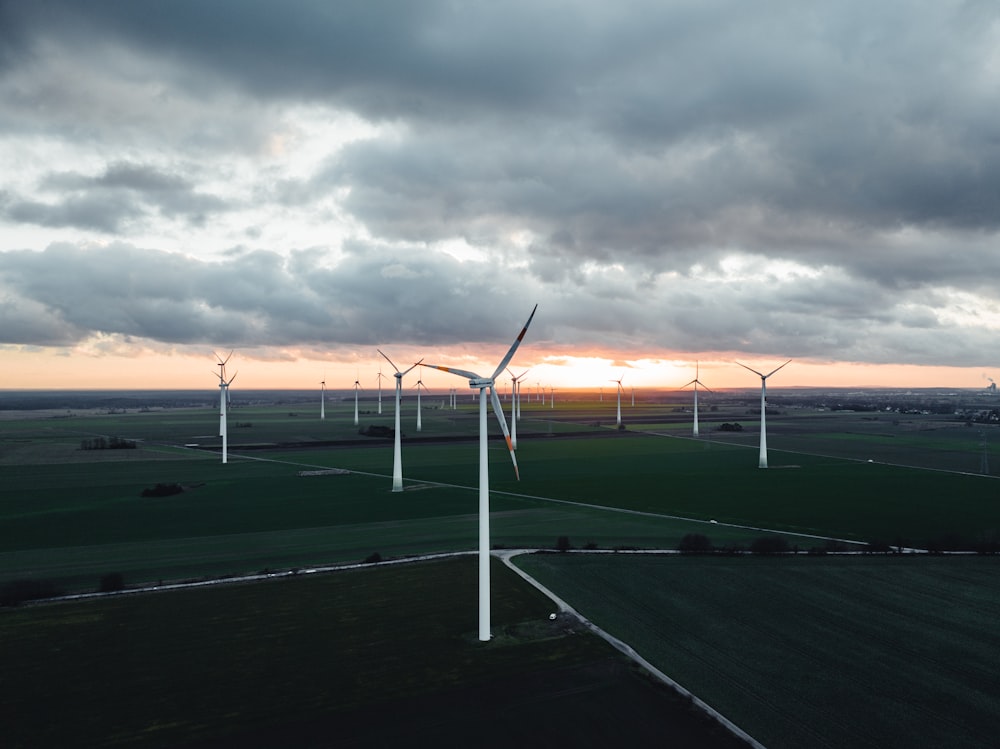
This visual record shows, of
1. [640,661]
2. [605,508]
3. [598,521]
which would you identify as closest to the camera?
[640,661]

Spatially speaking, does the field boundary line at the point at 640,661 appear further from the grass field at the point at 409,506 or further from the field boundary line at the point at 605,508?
the field boundary line at the point at 605,508

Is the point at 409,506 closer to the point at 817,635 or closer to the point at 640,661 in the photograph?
the point at 640,661

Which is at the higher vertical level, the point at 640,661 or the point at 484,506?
the point at 484,506

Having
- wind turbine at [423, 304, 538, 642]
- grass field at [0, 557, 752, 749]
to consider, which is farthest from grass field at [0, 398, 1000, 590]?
wind turbine at [423, 304, 538, 642]

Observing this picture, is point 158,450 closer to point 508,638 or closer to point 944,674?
point 508,638

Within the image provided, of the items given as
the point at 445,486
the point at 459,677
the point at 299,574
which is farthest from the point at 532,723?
the point at 445,486

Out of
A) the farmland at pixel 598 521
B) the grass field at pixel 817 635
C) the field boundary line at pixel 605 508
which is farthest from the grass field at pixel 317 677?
the field boundary line at pixel 605 508

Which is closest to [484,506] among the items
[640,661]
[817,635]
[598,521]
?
[640,661]
